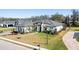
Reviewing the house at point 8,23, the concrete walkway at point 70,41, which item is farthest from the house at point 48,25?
the house at point 8,23

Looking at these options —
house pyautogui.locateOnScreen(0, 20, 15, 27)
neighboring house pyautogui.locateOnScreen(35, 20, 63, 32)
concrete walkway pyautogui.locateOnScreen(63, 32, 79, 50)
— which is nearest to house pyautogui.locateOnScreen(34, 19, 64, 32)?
neighboring house pyautogui.locateOnScreen(35, 20, 63, 32)

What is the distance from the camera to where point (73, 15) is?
425cm

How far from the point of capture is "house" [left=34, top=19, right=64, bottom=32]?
4.23m

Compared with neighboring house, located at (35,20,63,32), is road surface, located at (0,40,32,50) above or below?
below

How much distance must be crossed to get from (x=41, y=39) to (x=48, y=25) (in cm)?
19

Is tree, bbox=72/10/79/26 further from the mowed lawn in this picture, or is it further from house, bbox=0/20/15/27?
house, bbox=0/20/15/27

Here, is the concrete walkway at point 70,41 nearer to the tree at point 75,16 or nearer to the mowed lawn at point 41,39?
the mowed lawn at point 41,39

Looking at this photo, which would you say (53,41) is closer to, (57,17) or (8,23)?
(57,17)

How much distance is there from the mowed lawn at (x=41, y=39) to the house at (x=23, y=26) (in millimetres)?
61

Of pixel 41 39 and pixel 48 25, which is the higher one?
pixel 48 25

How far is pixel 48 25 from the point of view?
424 centimetres

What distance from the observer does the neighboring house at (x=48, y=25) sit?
4230 mm

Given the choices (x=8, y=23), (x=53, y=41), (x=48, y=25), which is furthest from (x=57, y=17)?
(x=8, y=23)

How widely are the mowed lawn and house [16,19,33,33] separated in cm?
6
